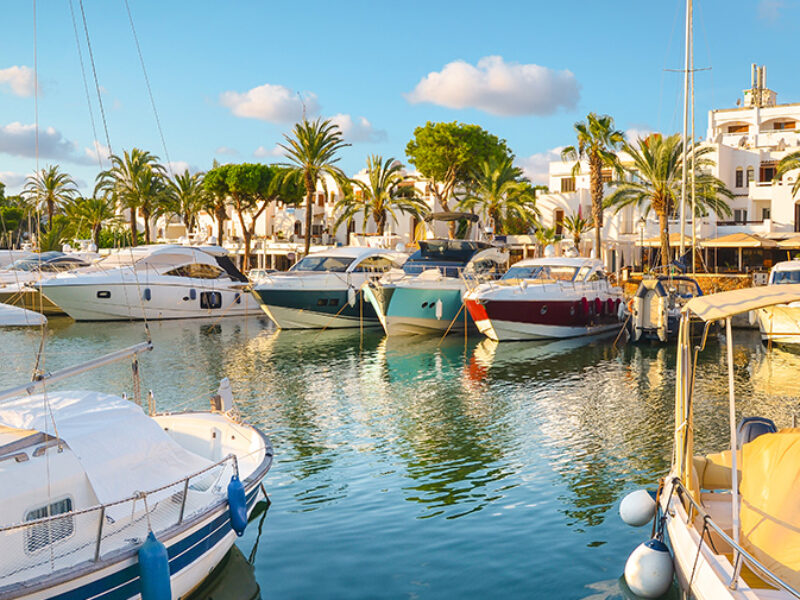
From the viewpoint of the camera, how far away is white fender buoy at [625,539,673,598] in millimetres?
7871

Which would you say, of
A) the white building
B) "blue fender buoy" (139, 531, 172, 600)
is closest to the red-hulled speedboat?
the white building

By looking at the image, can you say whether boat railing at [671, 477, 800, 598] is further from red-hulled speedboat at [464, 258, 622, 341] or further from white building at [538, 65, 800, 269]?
white building at [538, 65, 800, 269]

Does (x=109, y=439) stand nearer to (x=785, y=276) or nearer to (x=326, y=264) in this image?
(x=785, y=276)

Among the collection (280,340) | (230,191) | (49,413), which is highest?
(230,191)

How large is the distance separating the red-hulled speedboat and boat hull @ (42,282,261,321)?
17.2 m

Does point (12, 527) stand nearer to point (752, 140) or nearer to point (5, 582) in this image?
point (5, 582)

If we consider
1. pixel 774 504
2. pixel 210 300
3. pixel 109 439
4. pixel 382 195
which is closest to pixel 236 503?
pixel 109 439

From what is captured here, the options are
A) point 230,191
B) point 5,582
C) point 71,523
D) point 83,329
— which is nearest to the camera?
point 5,582

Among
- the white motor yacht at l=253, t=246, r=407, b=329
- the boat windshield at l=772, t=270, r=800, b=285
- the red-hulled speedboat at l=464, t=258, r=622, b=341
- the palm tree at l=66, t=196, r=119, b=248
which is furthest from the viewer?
the palm tree at l=66, t=196, r=119, b=248

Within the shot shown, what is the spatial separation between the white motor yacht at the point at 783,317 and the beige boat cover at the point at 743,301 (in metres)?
20.7

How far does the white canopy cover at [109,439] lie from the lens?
8305mm

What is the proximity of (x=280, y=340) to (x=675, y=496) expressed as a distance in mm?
24893

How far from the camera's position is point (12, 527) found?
669cm

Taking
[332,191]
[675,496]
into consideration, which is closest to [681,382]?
[675,496]
